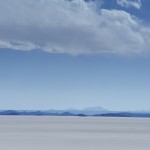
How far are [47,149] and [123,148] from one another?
615 cm

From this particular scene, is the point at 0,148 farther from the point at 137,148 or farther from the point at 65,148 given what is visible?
the point at 137,148

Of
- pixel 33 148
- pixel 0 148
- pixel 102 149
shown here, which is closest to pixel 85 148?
pixel 102 149

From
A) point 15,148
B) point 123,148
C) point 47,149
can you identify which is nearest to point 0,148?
point 15,148

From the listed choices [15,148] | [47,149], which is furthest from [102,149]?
[15,148]

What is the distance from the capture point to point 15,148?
92.8ft

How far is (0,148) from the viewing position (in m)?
27.7

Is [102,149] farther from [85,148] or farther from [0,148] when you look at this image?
[0,148]

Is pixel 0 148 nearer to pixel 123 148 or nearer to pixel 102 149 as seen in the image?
pixel 102 149

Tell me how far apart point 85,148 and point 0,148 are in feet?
22.0

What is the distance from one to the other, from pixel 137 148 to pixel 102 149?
119 inches

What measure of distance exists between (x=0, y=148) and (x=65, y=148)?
5.14 metres

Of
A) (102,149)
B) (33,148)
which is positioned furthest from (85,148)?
(33,148)

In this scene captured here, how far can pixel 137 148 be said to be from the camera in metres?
29.0

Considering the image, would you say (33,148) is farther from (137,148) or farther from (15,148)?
(137,148)
